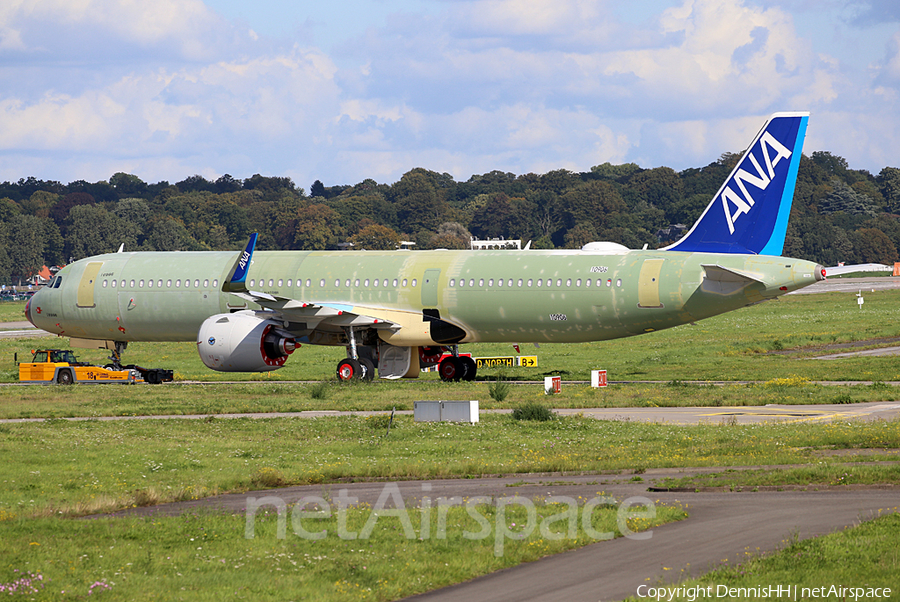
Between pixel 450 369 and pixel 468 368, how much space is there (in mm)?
838

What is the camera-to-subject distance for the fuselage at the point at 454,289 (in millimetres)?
41281

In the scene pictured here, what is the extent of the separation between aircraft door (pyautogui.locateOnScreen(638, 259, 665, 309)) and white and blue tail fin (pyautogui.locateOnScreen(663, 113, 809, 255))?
2.09 metres

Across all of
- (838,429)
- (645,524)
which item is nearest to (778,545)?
(645,524)

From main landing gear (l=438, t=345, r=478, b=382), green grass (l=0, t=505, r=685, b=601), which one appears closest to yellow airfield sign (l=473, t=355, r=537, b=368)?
main landing gear (l=438, t=345, r=478, b=382)

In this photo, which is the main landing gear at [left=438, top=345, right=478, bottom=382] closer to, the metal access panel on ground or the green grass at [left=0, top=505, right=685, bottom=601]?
the metal access panel on ground

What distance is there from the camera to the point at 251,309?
153 ft

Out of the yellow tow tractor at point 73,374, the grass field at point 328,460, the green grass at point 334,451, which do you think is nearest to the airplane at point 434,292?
the yellow tow tractor at point 73,374

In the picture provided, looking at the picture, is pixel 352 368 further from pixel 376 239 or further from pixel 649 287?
pixel 376 239

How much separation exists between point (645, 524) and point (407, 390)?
81.9 feet

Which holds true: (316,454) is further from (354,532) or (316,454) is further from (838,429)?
(838,429)

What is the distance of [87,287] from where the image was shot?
50.2m

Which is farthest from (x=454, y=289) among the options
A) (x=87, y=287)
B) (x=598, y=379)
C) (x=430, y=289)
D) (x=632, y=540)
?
(x=632, y=540)

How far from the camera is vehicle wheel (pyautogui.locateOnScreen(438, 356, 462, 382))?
47.5m

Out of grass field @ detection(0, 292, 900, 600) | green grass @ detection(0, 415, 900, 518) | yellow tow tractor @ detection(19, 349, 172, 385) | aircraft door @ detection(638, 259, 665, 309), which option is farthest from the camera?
yellow tow tractor @ detection(19, 349, 172, 385)
